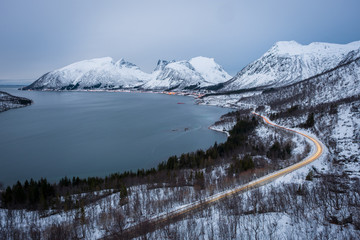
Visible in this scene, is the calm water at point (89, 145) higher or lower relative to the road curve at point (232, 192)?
lower

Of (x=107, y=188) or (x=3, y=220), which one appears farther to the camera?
(x=107, y=188)

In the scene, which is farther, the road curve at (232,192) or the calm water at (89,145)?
the calm water at (89,145)

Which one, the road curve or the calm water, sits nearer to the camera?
the road curve

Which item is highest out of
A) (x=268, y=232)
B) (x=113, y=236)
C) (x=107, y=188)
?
(x=268, y=232)

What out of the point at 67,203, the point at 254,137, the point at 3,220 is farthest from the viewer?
the point at 254,137

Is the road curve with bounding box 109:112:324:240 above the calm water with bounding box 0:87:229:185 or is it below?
above

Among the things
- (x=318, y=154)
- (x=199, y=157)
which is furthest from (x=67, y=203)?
(x=318, y=154)

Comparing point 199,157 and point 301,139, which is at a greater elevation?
point 301,139

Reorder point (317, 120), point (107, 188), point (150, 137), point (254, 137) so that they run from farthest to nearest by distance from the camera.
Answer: point (150, 137), point (254, 137), point (317, 120), point (107, 188)

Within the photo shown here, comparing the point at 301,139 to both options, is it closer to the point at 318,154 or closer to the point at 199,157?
the point at 318,154

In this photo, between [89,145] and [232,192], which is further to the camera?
[89,145]

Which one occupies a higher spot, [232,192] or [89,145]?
[232,192]
